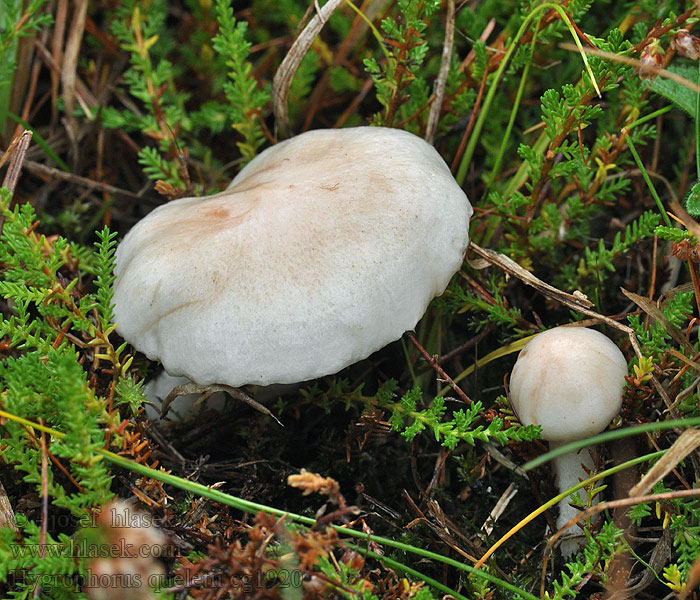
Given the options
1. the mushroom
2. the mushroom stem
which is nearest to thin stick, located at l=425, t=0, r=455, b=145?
the mushroom

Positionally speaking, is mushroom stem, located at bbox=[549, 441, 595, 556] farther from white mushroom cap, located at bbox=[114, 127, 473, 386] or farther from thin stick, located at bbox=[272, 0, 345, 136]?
thin stick, located at bbox=[272, 0, 345, 136]

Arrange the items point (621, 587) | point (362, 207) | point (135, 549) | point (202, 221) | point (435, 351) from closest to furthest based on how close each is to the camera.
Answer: point (135, 549)
point (621, 587)
point (362, 207)
point (202, 221)
point (435, 351)

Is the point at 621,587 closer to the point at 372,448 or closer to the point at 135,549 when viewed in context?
the point at 372,448

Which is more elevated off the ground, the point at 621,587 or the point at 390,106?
the point at 390,106

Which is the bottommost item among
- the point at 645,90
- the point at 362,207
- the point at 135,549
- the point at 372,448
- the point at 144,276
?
the point at 372,448

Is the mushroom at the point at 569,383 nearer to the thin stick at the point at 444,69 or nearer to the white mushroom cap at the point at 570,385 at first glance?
the white mushroom cap at the point at 570,385

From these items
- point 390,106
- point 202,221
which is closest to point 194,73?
point 390,106

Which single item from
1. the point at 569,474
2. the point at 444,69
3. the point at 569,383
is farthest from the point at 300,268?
the point at 444,69
